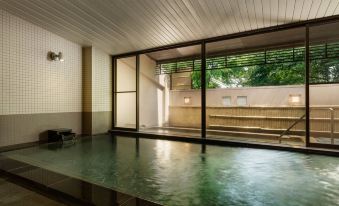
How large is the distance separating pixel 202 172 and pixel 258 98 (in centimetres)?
623

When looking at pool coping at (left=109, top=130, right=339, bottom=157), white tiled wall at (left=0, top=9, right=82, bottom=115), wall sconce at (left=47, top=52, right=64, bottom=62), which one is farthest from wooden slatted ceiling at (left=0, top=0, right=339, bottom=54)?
pool coping at (left=109, top=130, right=339, bottom=157)

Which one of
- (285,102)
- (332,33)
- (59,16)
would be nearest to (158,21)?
(59,16)

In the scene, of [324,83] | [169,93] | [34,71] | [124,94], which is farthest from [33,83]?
[324,83]

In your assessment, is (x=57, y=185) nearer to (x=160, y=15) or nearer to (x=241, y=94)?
(x=160, y=15)

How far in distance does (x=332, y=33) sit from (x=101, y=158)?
6.29 meters

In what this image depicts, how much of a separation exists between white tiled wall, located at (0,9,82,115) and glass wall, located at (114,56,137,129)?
53.7 inches

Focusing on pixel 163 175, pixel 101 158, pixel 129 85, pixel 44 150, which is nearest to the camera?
pixel 163 175

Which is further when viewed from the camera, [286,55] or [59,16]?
[286,55]

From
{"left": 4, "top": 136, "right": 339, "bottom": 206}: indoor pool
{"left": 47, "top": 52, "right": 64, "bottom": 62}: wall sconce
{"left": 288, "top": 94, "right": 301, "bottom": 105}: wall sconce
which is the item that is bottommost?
{"left": 4, "top": 136, "right": 339, "bottom": 206}: indoor pool

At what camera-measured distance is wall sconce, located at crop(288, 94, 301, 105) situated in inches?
287

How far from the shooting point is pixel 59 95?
213 inches

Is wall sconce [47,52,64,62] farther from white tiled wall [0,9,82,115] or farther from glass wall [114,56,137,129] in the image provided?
glass wall [114,56,137,129]

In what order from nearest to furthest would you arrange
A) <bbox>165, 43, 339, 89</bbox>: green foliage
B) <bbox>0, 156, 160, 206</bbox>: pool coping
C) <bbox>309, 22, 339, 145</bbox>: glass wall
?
<bbox>0, 156, 160, 206</bbox>: pool coping → <bbox>309, 22, 339, 145</bbox>: glass wall → <bbox>165, 43, 339, 89</bbox>: green foliage

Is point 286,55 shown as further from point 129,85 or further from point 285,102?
point 129,85
